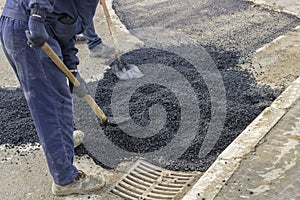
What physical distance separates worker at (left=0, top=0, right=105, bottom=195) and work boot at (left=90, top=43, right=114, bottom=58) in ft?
8.40

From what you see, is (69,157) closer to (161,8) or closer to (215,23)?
(215,23)

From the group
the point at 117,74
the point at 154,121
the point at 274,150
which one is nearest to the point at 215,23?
the point at 117,74

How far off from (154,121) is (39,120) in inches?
53.8

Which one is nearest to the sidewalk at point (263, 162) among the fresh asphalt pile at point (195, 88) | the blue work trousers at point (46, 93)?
the fresh asphalt pile at point (195, 88)

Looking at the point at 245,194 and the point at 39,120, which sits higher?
the point at 39,120

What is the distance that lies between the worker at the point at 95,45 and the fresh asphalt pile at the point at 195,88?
1.02 ft

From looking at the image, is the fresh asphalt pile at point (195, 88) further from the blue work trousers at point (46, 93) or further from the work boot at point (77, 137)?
the blue work trousers at point (46, 93)

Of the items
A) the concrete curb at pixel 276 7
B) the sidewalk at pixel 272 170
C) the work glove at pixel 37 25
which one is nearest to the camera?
the work glove at pixel 37 25

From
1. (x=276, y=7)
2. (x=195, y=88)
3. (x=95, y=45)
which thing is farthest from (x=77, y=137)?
(x=276, y=7)

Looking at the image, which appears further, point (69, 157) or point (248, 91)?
point (248, 91)

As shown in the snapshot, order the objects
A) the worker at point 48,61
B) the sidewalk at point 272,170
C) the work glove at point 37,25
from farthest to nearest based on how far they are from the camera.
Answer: the sidewalk at point 272,170, the worker at point 48,61, the work glove at point 37,25

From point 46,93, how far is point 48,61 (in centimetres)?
23

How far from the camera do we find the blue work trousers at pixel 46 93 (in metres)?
3.34

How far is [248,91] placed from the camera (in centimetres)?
497
